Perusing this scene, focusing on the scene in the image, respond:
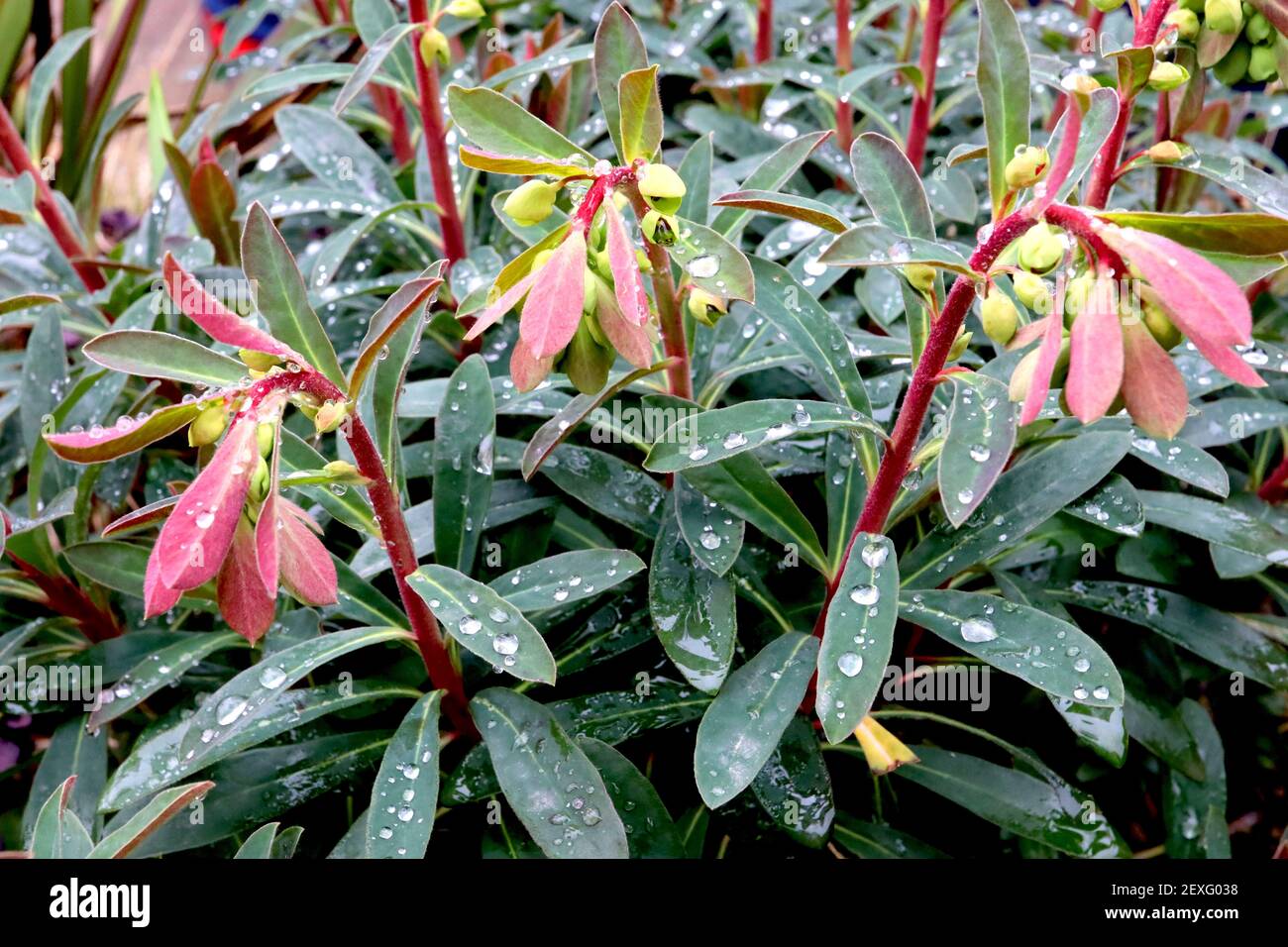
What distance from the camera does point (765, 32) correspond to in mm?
1783

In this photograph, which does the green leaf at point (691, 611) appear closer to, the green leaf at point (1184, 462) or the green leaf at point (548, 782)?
the green leaf at point (548, 782)

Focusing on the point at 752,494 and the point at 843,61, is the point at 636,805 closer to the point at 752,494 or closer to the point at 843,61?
the point at 752,494

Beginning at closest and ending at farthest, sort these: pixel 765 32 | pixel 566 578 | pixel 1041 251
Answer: pixel 1041 251 → pixel 566 578 → pixel 765 32

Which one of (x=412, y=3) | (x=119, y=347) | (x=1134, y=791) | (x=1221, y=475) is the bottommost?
(x=1134, y=791)

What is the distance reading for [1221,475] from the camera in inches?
42.8

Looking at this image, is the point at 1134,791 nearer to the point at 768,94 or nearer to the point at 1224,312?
the point at 1224,312

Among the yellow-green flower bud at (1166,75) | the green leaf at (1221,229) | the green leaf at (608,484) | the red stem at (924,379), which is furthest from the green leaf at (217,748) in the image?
the yellow-green flower bud at (1166,75)

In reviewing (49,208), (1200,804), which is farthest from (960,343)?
(49,208)

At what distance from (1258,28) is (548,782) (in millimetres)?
928

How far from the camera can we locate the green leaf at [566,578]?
98 centimetres

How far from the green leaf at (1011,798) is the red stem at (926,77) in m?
0.79

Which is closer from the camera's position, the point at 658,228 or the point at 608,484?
the point at 658,228
